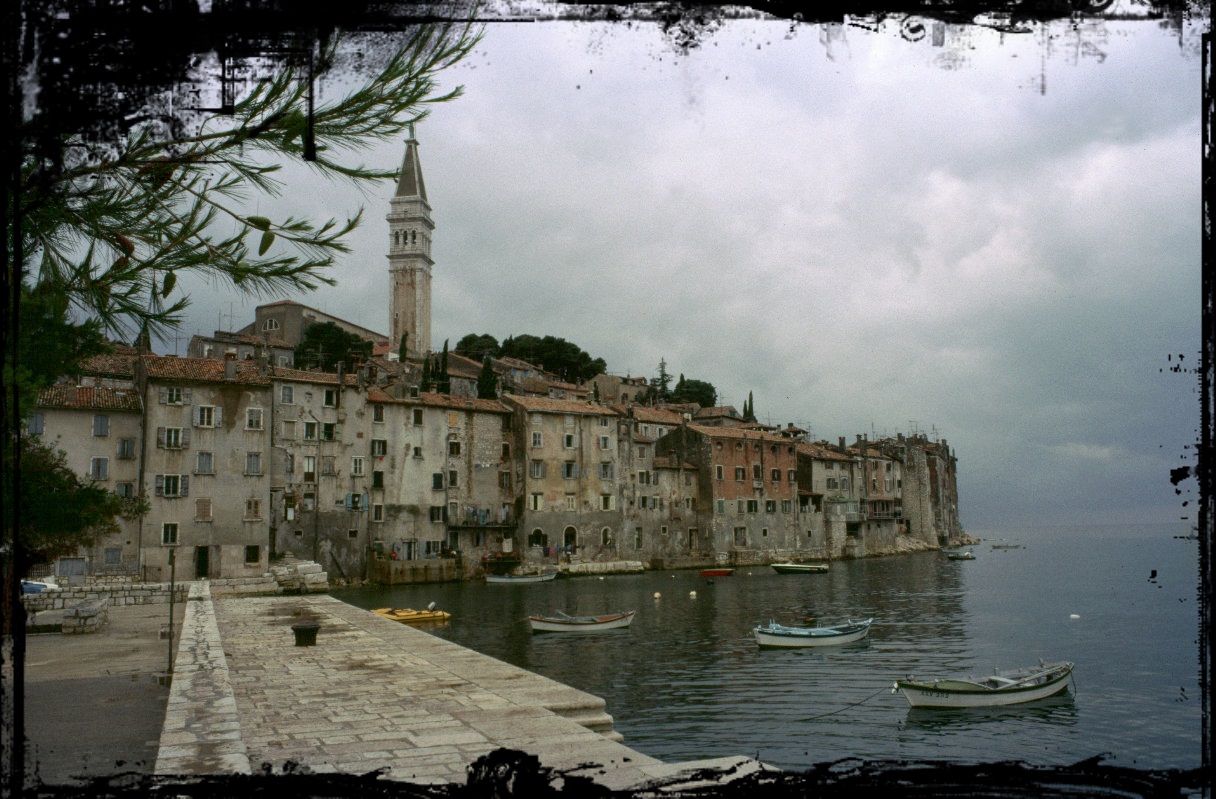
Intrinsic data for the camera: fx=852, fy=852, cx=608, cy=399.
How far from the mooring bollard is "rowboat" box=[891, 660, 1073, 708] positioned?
13.8 meters

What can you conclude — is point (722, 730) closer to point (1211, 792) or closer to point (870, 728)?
point (870, 728)

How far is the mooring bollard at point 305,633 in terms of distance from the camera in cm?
1645

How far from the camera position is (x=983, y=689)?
69.4 ft

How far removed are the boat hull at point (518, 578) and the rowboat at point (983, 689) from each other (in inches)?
1432

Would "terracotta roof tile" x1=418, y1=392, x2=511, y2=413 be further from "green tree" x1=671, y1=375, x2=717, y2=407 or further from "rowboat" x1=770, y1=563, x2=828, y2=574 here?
"green tree" x1=671, y1=375, x2=717, y2=407

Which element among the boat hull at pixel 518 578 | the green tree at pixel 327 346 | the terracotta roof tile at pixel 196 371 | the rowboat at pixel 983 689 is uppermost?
the green tree at pixel 327 346

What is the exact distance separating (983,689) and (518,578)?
3808 cm

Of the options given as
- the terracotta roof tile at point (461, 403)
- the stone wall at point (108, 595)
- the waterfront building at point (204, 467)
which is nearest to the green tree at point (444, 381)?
the terracotta roof tile at point (461, 403)

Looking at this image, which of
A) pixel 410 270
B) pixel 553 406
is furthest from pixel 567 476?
pixel 410 270

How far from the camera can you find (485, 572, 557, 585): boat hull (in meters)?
55.6

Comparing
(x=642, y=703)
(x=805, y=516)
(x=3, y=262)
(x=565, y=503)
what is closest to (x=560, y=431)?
(x=565, y=503)

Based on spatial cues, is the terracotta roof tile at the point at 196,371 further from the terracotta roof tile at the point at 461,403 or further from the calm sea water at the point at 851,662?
the calm sea water at the point at 851,662

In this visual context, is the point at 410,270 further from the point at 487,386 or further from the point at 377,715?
the point at 377,715

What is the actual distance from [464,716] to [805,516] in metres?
74.2
